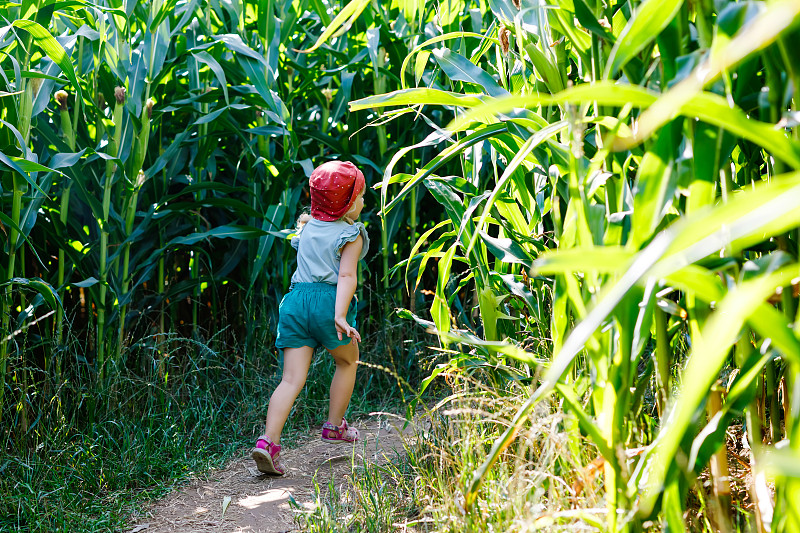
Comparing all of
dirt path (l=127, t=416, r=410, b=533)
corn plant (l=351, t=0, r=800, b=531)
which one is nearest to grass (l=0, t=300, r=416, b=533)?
dirt path (l=127, t=416, r=410, b=533)

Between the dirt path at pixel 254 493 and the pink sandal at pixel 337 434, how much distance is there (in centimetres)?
5

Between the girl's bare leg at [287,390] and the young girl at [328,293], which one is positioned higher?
the young girl at [328,293]

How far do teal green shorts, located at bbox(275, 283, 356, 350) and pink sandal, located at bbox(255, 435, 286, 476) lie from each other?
401 millimetres

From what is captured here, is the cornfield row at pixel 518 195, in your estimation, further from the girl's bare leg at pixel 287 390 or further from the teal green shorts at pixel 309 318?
the girl's bare leg at pixel 287 390

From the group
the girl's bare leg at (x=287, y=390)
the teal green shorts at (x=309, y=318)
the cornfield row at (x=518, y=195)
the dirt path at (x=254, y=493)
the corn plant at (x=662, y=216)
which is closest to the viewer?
the corn plant at (x=662, y=216)

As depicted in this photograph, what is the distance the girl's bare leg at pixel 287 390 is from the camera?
8.53 ft

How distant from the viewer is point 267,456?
249 cm

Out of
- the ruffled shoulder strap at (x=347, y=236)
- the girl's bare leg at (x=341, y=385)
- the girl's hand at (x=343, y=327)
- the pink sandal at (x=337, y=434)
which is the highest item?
the ruffled shoulder strap at (x=347, y=236)

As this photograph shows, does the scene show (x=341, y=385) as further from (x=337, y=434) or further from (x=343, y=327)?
(x=343, y=327)

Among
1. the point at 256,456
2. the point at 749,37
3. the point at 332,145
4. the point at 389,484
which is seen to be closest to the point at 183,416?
the point at 256,456

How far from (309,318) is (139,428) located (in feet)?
2.80

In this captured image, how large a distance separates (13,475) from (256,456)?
2.81 ft

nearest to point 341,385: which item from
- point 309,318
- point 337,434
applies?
point 337,434

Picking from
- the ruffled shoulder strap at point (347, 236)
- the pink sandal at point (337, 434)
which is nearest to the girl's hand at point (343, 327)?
the ruffled shoulder strap at point (347, 236)
